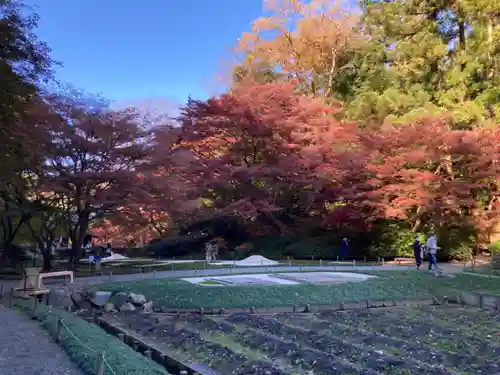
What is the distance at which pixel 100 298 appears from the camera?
42.2ft

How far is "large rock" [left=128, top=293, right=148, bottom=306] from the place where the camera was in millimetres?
12523

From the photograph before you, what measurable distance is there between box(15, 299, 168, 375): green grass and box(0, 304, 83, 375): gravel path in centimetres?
13

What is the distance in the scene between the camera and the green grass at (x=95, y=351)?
5871 millimetres

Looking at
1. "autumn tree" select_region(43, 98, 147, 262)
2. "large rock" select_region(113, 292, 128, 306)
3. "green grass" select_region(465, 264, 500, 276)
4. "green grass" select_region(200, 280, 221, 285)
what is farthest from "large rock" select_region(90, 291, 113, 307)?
"green grass" select_region(465, 264, 500, 276)

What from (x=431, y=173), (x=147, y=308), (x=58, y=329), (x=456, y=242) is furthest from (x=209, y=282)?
(x=456, y=242)

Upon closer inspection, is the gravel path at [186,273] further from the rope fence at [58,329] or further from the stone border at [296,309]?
the stone border at [296,309]

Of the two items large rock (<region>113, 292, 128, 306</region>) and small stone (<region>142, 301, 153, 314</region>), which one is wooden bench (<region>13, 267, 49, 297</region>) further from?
small stone (<region>142, 301, 153, 314</region>)

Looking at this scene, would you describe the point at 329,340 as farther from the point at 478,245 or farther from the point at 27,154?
the point at 478,245

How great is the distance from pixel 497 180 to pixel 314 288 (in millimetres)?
14274

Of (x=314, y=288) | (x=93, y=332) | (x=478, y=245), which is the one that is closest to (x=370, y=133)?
(x=478, y=245)

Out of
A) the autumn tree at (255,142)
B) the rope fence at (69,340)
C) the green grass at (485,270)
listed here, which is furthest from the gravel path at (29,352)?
the autumn tree at (255,142)

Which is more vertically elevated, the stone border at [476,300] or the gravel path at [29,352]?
the gravel path at [29,352]

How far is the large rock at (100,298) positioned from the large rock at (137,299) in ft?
2.16

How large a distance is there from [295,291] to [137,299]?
4.17 m
